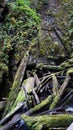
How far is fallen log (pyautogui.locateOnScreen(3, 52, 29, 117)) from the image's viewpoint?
6.51 m

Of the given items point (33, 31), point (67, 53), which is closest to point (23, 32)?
point (33, 31)

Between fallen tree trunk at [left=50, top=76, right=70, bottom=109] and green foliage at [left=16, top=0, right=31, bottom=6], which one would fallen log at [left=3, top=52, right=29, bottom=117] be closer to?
fallen tree trunk at [left=50, top=76, right=70, bottom=109]

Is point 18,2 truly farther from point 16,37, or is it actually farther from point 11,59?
point 11,59

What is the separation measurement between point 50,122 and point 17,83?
3.14 m

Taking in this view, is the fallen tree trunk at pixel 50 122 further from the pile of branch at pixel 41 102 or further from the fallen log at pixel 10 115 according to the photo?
the fallen log at pixel 10 115

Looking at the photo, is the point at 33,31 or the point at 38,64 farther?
the point at 33,31

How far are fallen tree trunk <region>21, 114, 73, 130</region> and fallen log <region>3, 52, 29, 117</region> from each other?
200 cm

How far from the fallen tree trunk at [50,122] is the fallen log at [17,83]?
2.00 m

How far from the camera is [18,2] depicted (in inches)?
400

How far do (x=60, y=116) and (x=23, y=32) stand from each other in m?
5.25

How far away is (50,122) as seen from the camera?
4.30 m

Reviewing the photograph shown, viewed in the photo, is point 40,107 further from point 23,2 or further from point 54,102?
point 23,2

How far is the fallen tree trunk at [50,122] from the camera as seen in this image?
→ 4.26 metres

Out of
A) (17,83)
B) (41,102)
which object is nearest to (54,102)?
(41,102)
